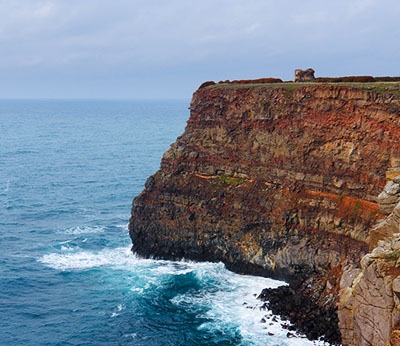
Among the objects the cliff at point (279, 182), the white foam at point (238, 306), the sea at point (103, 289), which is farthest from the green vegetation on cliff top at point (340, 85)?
the sea at point (103, 289)

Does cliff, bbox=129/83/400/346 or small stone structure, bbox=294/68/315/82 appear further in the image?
small stone structure, bbox=294/68/315/82

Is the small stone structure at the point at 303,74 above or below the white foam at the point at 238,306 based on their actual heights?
above

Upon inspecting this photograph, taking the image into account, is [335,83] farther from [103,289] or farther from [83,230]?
[83,230]

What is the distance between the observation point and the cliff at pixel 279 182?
65.3 m

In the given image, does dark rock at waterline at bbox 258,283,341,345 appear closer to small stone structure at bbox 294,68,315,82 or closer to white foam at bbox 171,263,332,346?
white foam at bbox 171,263,332,346

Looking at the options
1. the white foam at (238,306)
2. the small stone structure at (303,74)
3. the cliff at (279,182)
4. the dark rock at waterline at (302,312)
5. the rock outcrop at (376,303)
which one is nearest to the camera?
the rock outcrop at (376,303)

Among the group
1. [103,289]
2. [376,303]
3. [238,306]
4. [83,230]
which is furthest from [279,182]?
[83,230]

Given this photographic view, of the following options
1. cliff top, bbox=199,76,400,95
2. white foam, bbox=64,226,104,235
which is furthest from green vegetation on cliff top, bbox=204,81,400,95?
white foam, bbox=64,226,104,235

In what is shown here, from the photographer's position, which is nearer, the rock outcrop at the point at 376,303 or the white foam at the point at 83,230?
the rock outcrop at the point at 376,303

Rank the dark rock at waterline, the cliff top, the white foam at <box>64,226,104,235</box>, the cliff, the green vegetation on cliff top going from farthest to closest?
the white foam at <box>64,226,104,235</box> → the cliff top → the green vegetation on cliff top → the cliff → the dark rock at waterline

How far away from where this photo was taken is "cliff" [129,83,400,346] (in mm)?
65312

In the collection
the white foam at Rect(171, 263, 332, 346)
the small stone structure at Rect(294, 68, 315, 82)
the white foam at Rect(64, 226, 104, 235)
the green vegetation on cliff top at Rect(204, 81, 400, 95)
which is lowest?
the white foam at Rect(171, 263, 332, 346)

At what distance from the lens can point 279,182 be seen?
74.8 m

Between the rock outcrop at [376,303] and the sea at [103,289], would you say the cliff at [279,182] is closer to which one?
the sea at [103,289]
